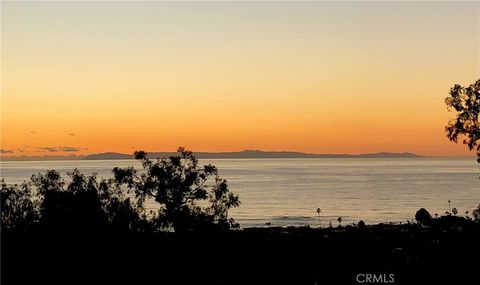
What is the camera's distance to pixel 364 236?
70.4 meters

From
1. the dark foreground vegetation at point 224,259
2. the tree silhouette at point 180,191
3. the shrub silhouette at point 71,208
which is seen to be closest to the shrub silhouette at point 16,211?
the shrub silhouette at point 71,208

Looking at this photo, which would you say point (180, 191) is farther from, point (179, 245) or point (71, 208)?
point (71, 208)

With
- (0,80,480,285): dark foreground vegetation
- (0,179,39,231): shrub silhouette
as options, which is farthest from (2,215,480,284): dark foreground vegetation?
(0,179,39,231): shrub silhouette

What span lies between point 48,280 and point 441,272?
26.6 metres

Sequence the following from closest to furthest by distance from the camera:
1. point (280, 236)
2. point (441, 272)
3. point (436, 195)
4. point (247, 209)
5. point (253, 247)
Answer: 1. point (441, 272)
2. point (253, 247)
3. point (280, 236)
4. point (247, 209)
5. point (436, 195)

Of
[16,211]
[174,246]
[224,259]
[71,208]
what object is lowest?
[224,259]

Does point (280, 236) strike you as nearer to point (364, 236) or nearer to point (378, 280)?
point (364, 236)

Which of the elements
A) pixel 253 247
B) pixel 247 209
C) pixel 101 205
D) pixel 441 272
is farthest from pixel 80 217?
pixel 247 209

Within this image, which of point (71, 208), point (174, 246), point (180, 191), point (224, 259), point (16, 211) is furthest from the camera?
point (180, 191)

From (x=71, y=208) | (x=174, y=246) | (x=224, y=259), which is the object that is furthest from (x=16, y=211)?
(x=224, y=259)

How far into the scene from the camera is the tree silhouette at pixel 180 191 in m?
57.9

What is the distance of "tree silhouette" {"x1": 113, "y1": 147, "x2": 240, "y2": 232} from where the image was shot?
57906 millimetres

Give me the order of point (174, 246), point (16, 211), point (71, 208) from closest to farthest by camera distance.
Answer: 1. point (71, 208)
2. point (16, 211)
3. point (174, 246)

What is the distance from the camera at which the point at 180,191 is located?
192 ft
